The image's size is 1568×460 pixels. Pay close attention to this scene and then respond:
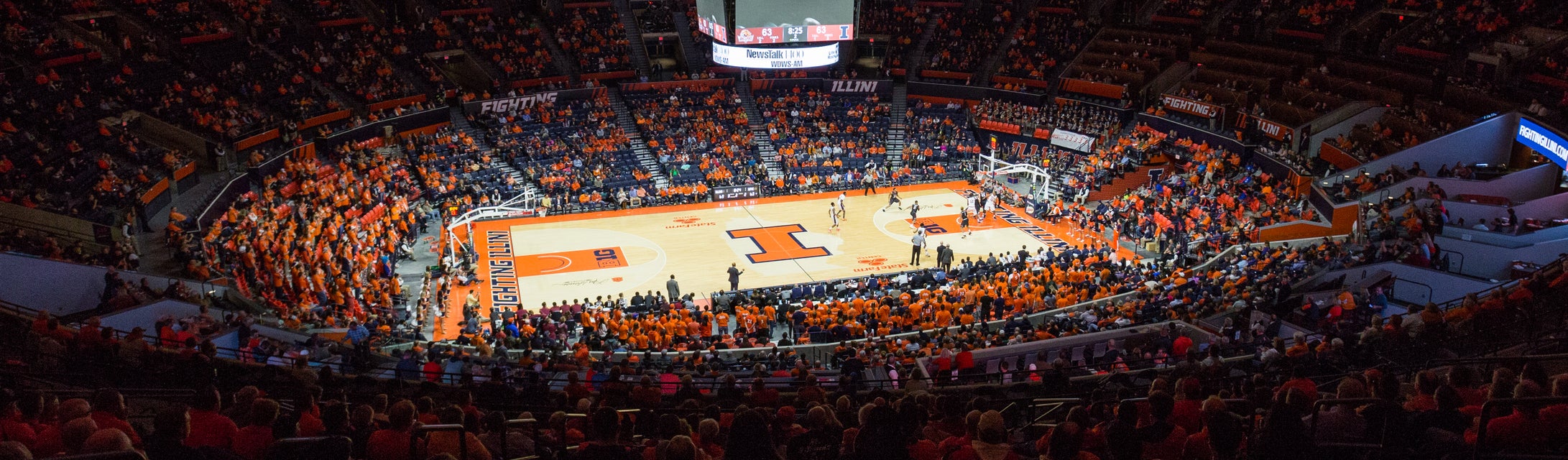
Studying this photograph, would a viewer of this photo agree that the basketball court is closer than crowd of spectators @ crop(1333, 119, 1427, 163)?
Yes

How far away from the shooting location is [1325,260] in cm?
2478

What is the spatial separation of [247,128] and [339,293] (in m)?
12.7

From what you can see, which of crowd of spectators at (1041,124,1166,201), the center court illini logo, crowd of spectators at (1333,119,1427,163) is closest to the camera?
crowd of spectators at (1333,119,1427,163)

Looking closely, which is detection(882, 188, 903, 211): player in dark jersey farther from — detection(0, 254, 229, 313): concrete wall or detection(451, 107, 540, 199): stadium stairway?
detection(0, 254, 229, 313): concrete wall

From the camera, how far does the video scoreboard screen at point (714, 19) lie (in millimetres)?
35906

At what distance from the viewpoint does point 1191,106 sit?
1698 inches

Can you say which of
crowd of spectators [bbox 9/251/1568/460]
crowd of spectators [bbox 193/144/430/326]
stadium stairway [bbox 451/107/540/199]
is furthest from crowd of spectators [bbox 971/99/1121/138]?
crowd of spectators [bbox 9/251/1568/460]

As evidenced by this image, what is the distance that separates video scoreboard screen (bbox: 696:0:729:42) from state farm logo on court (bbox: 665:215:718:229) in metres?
7.44

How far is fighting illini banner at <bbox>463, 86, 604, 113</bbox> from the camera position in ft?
146

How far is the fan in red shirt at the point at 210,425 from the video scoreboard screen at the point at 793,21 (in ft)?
97.4

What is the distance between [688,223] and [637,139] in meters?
9.60

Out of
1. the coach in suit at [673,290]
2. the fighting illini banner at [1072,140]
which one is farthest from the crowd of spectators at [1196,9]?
the coach in suit at [673,290]

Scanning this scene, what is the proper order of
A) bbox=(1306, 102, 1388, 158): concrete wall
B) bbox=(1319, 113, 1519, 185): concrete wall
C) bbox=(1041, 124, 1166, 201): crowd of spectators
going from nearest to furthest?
bbox=(1319, 113, 1519, 185): concrete wall
bbox=(1306, 102, 1388, 158): concrete wall
bbox=(1041, 124, 1166, 201): crowd of spectators

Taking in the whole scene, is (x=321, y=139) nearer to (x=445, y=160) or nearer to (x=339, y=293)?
Result: (x=445, y=160)
